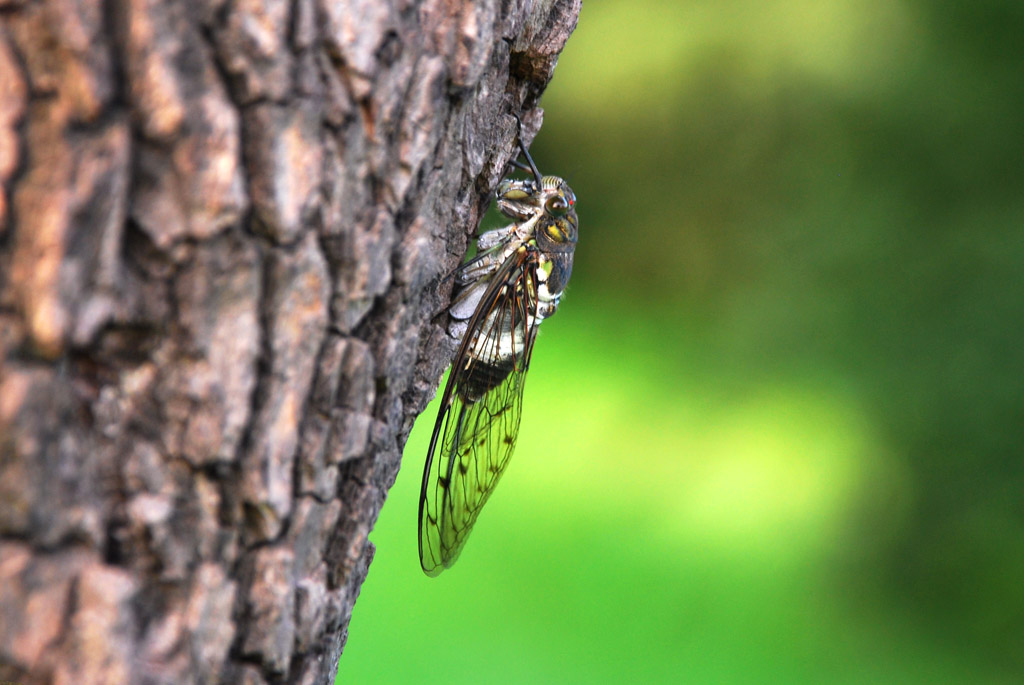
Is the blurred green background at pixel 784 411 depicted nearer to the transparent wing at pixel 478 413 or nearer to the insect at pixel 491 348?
the insect at pixel 491 348

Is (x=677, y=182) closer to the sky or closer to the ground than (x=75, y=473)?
closer to the sky

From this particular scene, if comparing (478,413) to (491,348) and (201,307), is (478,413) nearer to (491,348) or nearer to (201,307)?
(491,348)

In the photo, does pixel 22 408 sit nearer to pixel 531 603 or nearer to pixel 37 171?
pixel 37 171

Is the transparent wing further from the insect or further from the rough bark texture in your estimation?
the rough bark texture

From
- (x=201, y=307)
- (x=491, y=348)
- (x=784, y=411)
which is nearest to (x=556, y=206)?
(x=491, y=348)

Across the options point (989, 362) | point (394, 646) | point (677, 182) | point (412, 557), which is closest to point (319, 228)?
point (394, 646)

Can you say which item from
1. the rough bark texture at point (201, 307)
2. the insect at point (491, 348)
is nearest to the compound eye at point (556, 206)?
the insect at point (491, 348)

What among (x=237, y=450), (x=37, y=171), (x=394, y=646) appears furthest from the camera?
(x=394, y=646)
